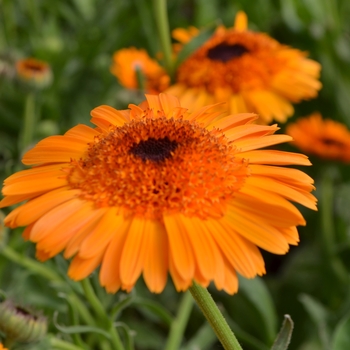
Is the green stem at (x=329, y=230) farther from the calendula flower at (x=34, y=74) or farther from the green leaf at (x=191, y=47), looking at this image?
the calendula flower at (x=34, y=74)

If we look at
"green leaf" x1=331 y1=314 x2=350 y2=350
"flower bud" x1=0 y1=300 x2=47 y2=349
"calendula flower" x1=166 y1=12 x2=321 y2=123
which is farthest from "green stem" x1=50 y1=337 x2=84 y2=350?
"calendula flower" x1=166 y1=12 x2=321 y2=123

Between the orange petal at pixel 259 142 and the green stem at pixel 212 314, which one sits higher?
the orange petal at pixel 259 142

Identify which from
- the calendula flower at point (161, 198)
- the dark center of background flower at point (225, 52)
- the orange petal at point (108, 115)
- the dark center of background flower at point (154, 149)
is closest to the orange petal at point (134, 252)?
the calendula flower at point (161, 198)

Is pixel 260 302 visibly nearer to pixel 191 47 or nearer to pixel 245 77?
pixel 245 77

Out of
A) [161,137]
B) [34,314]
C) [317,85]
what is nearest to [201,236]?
[161,137]

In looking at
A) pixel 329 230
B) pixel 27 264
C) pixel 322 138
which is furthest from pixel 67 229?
pixel 322 138

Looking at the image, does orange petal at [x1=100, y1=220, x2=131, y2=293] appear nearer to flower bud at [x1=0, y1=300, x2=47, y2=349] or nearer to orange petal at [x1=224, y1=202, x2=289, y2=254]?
orange petal at [x1=224, y1=202, x2=289, y2=254]
